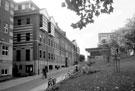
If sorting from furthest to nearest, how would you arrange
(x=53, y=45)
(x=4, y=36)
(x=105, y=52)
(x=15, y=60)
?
(x=53, y=45) < (x=105, y=52) < (x=15, y=60) < (x=4, y=36)

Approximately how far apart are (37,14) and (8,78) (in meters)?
16.2

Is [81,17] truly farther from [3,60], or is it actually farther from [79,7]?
[3,60]

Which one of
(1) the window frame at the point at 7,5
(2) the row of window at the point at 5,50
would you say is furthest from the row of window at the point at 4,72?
(1) the window frame at the point at 7,5

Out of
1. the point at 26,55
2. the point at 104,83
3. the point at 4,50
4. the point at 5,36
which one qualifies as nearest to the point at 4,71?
the point at 4,50

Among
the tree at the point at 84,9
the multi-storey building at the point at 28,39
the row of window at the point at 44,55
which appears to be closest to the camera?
the tree at the point at 84,9

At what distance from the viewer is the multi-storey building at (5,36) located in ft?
80.0

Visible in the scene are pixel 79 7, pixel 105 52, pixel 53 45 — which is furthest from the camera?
pixel 53 45

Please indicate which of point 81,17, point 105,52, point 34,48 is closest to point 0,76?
point 34,48

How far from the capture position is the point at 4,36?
82.2ft

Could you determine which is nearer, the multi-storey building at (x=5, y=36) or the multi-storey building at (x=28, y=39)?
the multi-storey building at (x=5, y=36)

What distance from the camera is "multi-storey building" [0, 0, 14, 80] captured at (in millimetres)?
24391

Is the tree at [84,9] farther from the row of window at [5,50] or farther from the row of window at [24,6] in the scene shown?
the row of window at [24,6]

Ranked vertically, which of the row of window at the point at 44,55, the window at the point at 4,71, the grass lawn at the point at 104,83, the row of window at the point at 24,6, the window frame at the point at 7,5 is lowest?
the window at the point at 4,71

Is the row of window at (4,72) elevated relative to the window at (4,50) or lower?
lower
